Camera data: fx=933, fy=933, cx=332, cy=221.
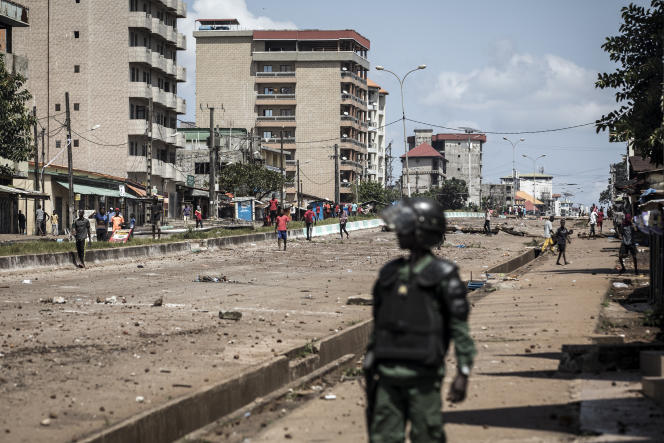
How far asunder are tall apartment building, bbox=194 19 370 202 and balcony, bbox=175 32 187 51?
40015mm

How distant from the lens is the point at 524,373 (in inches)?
406

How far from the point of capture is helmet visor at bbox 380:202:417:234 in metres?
5.26

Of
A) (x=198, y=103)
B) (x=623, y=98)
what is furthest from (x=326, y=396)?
(x=198, y=103)

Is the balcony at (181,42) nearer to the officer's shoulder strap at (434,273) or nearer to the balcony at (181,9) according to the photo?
the balcony at (181,9)

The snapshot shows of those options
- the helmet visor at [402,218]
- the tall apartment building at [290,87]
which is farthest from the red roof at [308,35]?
the helmet visor at [402,218]

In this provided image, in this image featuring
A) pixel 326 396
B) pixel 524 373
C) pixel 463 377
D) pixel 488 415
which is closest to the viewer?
pixel 463 377

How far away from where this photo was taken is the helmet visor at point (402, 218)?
5262 mm

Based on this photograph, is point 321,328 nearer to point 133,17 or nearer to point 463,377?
point 463,377

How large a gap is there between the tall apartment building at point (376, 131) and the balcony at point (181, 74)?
71.0m

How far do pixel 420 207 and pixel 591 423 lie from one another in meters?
2.89

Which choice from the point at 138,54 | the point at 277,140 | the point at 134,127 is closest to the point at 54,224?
the point at 134,127

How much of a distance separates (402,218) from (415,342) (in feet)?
2.35

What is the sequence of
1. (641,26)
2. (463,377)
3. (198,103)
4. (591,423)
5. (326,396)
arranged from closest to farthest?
(463,377)
(591,423)
(326,396)
(641,26)
(198,103)

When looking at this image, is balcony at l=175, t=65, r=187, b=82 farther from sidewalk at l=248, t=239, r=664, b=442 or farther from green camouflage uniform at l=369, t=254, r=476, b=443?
green camouflage uniform at l=369, t=254, r=476, b=443
